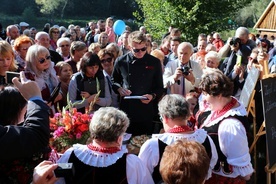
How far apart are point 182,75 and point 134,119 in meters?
0.93

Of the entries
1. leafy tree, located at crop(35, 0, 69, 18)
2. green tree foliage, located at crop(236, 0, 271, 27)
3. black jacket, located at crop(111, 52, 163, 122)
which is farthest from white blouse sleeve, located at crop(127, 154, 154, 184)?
leafy tree, located at crop(35, 0, 69, 18)

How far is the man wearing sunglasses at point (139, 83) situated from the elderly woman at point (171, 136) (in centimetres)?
204

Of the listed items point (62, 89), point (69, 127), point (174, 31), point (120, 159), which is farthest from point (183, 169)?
point (174, 31)

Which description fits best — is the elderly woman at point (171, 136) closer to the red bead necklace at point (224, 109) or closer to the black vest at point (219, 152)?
the black vest at point (219, 152)

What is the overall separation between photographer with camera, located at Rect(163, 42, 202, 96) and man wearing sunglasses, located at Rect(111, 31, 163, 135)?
40 centimetres

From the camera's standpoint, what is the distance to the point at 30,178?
2.48m

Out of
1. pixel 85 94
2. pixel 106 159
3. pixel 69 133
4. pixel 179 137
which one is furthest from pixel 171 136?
pixel 85 94

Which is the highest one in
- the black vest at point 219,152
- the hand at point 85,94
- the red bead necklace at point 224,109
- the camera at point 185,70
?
the camera at point 185,70

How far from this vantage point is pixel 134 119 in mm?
5270

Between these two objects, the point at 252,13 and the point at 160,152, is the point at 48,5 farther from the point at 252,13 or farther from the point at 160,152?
the point at 160,152

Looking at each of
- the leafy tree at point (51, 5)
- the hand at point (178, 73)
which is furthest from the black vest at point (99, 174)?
the leafy tree at point (51, 5)

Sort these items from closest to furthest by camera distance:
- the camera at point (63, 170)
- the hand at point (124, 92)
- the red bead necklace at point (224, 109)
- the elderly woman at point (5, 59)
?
the camera at point (63, 170) → the red bead necklace at point (224, 109) → the elderly woman at point (5, 59) → the hand at point (124, 92)

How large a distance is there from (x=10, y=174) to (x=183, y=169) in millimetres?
1070

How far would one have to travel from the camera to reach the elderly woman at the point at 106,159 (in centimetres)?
Answer: 267
